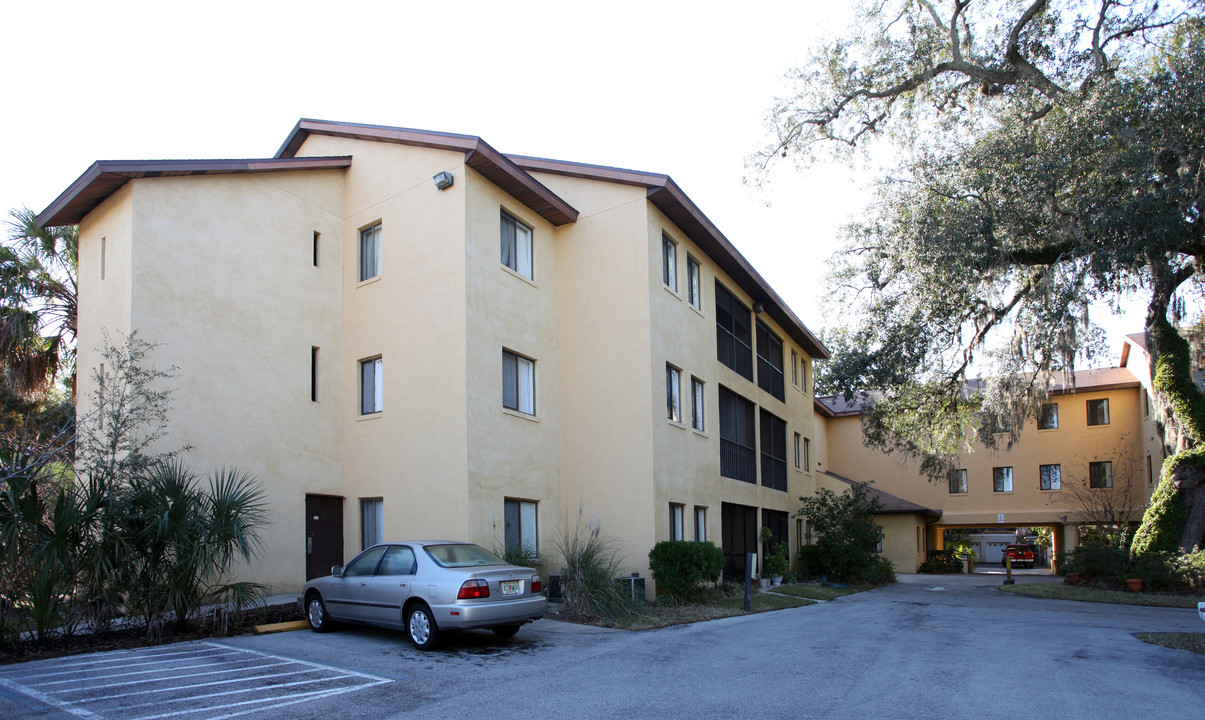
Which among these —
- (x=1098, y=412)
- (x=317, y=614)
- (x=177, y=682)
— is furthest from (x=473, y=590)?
(x=1098, y=412)

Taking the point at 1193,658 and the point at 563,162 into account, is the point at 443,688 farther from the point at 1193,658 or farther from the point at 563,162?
the point at 563,162

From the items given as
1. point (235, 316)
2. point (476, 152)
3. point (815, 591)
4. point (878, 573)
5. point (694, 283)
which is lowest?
point (878, 573)

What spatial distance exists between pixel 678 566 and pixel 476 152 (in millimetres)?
8878

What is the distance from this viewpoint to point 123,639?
11078 mm

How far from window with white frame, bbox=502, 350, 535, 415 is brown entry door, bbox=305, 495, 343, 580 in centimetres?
416

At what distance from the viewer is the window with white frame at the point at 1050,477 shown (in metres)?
39.0

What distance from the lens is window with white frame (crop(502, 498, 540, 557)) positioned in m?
16.4

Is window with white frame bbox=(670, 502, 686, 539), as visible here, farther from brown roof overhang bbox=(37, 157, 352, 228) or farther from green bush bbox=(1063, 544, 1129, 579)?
green bush bbox=(1063, 544, 1129, 579)

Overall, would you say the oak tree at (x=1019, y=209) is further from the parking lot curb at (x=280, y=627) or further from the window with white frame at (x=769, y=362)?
the parking lot curb at (x=280, y=627)

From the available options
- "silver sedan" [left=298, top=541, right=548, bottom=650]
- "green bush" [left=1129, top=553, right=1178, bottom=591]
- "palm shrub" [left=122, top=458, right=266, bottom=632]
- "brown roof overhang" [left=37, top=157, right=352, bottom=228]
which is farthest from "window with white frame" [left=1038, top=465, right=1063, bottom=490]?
"palm shrub" [left=122, top=458, right=266, bottom=632]

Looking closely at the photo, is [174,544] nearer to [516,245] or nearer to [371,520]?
[371,520]

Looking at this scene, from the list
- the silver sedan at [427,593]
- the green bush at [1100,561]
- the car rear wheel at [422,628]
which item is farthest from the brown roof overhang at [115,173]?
the green bush at [1100,561]

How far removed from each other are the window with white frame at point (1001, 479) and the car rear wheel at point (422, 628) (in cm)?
3689

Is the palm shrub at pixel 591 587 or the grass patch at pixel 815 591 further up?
the palm shrub at pixel 591 587
